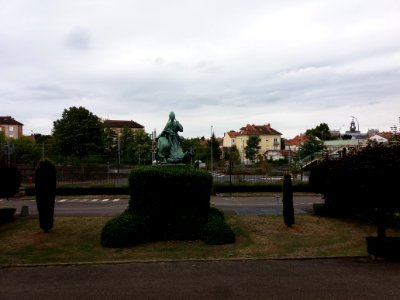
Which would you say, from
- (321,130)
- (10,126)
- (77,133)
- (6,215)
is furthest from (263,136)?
(6,215)

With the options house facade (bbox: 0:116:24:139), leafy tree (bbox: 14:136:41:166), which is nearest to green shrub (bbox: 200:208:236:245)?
leafy tree (bbox: 14:136:41:166)

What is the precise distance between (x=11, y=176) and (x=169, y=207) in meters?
10.8

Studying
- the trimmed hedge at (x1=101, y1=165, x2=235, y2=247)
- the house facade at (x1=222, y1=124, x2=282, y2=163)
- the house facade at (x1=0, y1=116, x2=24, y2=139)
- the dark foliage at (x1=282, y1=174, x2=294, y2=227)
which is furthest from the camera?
the house facade at (x1=222, y1=124, x2=282, y2=163)

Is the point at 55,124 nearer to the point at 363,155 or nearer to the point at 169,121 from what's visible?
the point at 169,121

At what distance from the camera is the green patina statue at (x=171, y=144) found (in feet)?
56.1

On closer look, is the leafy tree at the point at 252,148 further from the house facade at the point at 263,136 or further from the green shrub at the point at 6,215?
the green shrub at the point at 6,215

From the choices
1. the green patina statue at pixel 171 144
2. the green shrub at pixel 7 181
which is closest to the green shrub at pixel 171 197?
the green patina statue at pixel 171 144

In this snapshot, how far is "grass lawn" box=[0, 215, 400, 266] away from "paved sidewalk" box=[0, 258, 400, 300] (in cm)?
105

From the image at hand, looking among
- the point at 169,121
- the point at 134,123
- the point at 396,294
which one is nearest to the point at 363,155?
the point at 396,294

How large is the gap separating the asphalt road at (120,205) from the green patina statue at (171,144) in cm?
671

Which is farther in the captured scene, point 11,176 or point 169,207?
point 11,176

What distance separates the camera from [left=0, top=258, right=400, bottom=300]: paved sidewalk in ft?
30.8

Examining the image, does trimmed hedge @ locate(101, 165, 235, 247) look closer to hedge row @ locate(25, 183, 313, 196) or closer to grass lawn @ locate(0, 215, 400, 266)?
grass lawn @ locate(0, 215, 400, 266)

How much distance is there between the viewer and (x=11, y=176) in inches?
840
